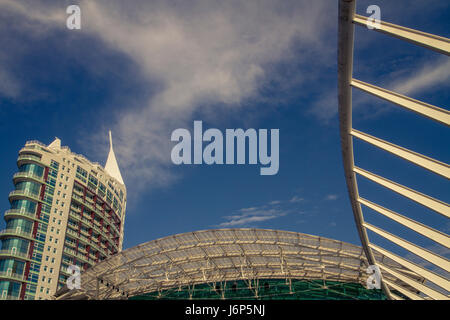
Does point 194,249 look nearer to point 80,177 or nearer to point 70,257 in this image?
point 70,257

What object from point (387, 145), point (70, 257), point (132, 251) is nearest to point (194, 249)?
point (132, 251)

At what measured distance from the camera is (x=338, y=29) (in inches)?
408

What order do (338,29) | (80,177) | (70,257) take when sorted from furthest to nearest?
(80,177)
(70,257)
(338,29)

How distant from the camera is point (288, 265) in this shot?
40.2m

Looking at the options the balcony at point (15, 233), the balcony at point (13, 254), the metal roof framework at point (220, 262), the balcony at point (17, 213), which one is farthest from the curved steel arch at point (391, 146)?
the balcony at point (17, 213)

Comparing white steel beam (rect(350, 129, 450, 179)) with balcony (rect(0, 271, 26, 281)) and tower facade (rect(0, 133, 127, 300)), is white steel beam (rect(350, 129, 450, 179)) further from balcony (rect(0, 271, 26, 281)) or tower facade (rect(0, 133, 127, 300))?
balcony (rect(0, 271, 26, 281))

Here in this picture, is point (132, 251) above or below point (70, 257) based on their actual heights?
below

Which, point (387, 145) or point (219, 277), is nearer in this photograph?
point (387, 145)

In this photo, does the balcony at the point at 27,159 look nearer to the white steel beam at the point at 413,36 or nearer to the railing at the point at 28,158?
the railing at the point at 28,158

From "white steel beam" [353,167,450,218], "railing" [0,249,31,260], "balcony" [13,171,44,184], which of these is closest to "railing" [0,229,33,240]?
"railing" [0,249,31,260]

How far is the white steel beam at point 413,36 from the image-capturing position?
10102 millimetres
